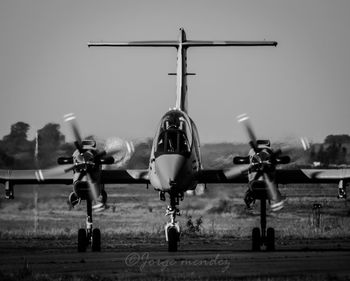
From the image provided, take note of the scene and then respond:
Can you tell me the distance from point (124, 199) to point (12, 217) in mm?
17906

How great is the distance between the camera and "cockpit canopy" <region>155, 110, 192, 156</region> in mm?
28203

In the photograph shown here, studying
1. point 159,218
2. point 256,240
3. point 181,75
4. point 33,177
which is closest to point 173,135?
point 256,240

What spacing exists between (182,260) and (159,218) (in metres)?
24.5

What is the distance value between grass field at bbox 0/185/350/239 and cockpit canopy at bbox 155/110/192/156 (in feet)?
33.2

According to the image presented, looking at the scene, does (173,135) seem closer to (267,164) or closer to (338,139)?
(267,164)

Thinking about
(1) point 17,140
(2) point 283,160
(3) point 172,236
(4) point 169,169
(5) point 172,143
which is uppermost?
(1) point 17,140

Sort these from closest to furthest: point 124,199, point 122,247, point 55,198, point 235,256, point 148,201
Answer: point 235,256, point 122,247, point 55,198, point 148,201, point 124,199

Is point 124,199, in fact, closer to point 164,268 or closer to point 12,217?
point 12,217

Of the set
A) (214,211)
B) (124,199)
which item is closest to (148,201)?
(124,199)

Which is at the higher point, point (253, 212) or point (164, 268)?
point (253, 212)

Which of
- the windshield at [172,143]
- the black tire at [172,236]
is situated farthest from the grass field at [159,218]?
the windshield at [172,143]

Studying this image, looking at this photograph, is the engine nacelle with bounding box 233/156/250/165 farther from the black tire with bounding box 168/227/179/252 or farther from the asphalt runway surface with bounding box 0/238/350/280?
the black tire with bounding box 168/227/179/252

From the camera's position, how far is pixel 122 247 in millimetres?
31562

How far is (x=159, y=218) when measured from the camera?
49.8 metres
